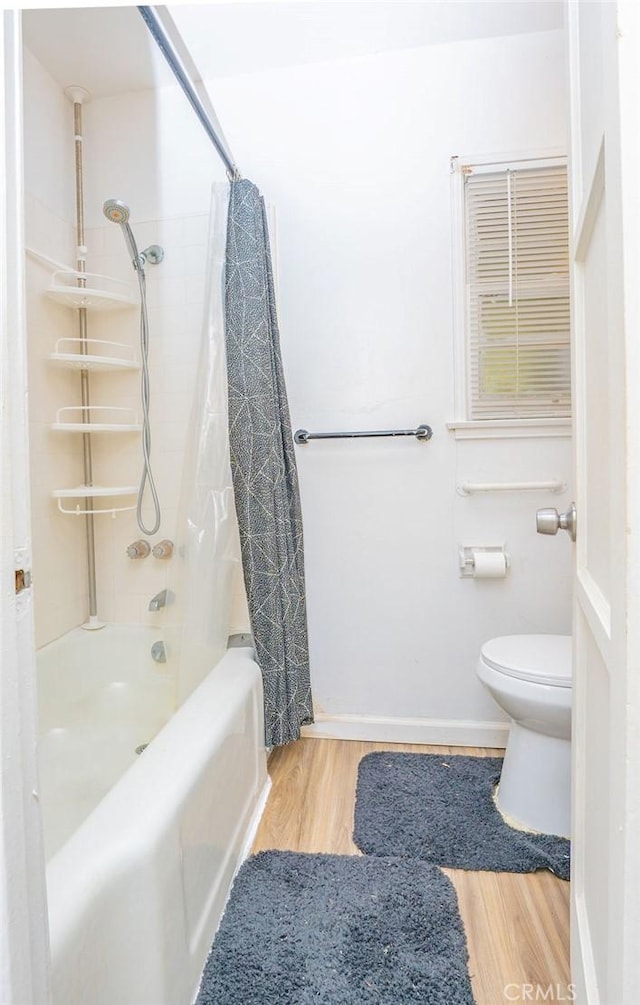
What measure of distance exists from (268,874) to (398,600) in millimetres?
948

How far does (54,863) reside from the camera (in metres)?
0.77

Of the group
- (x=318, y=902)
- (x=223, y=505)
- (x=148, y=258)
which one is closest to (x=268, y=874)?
(x=318, y=902)

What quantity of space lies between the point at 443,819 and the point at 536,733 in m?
0.36

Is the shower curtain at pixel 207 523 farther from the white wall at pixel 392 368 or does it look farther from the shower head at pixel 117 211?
the white wall at pixel 392 368

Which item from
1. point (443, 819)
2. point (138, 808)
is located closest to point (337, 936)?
point (443, 819)

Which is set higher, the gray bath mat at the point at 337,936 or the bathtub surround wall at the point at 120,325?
the bathtub surround wall at the point at 120,325

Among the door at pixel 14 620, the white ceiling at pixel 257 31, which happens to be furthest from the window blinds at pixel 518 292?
the door at pixel 14 620

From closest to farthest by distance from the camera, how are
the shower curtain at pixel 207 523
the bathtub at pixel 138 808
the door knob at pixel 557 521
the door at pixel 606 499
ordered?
the door at pixel 606 499 → the bathtub at pixel 138 808 → the door knob at pixel 557 521 → the shower curtain at pixel 207 523

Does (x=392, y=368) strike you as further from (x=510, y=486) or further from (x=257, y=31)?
(x=257, y=31)

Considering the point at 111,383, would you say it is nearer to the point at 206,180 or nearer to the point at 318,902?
the point at 206,180

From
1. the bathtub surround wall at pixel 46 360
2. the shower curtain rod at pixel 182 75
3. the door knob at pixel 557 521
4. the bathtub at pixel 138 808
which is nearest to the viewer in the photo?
the bathtub at pixel 138 808

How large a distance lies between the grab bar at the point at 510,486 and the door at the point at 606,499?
100 centimetres

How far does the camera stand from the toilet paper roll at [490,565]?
180cm

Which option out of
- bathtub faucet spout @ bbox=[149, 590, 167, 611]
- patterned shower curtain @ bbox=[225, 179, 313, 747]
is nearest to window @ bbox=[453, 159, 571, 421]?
patterned shower curtain @ bbox=[225, 179, 313, 747]
